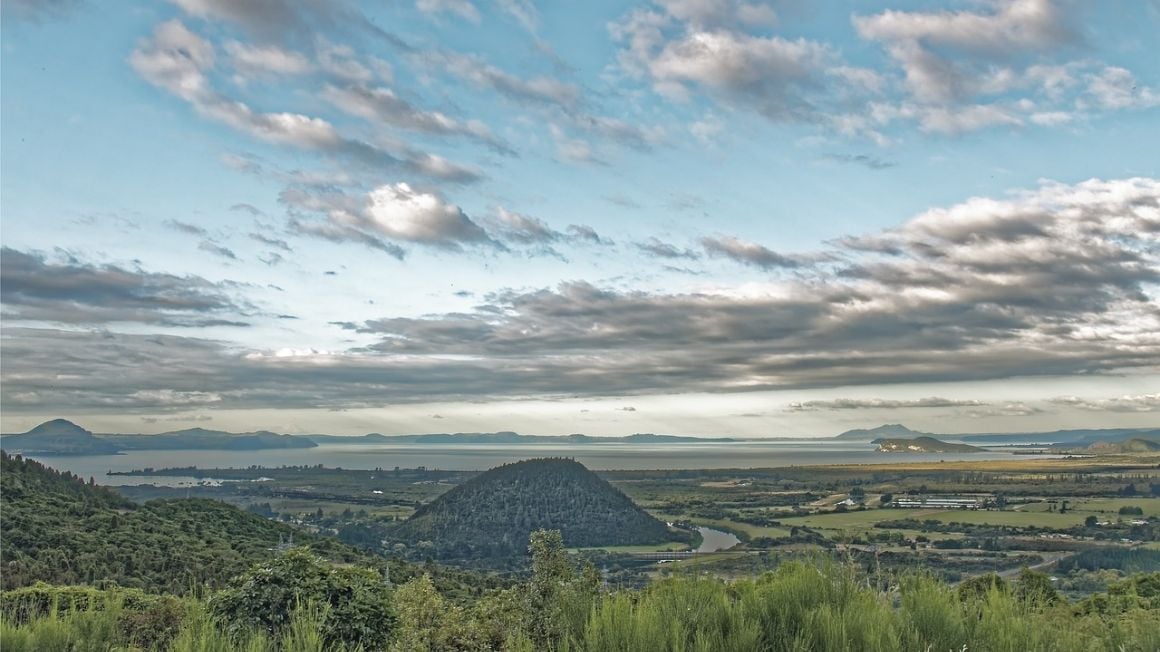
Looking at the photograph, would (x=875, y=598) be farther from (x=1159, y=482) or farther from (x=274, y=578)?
(x=1159, y=482)

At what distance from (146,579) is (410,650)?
34.0 m

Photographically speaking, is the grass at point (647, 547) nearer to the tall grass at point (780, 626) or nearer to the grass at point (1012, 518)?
the grass at point (1012, 518)

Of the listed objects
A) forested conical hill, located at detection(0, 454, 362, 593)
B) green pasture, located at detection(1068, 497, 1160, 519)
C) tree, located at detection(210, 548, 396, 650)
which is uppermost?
tree, located at detection(210, 548, 396, 650)

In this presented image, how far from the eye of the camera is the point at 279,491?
632ft

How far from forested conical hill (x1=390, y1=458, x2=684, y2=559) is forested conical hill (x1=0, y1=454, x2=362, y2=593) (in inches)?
1574

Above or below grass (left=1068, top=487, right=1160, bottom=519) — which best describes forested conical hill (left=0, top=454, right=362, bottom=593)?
above

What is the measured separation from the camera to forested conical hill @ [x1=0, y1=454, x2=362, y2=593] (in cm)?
4028

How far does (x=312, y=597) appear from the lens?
9766mm

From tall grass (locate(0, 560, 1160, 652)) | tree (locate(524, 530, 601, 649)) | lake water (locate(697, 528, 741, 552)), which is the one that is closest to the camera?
tall grass (locate(0, 560, 1160, 652))

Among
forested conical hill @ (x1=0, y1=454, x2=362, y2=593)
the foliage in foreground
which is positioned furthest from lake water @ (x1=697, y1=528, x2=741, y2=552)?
the foliage in foreground

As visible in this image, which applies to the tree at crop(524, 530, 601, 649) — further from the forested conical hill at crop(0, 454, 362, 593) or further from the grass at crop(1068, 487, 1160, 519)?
the grass at crop(1068, 487, 1160, 519)

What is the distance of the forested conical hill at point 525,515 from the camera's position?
115750 millimetres

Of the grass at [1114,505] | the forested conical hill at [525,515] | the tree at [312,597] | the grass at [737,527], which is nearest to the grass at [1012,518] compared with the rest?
the grass at [1114,505]

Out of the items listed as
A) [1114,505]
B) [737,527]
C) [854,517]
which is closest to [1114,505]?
[1114,505]
